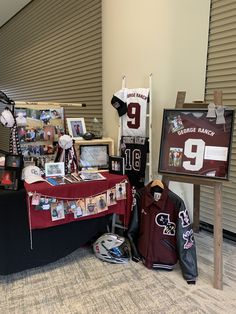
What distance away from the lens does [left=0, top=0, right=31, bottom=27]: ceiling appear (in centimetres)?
536

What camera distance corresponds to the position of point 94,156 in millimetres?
2838

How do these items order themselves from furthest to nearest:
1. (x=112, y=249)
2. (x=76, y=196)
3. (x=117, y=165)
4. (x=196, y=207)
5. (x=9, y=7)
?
(x=9, y=7), (x=196, y=207), (x=117, y=165), (x=112, y=249), (x=76, y=196)

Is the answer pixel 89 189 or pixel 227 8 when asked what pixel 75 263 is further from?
pixel 227 8

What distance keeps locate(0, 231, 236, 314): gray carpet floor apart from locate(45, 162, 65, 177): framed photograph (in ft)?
2.48

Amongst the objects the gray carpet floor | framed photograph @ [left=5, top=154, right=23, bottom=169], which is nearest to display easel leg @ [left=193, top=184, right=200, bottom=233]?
the gray carpet floor

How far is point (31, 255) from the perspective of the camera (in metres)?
2.12

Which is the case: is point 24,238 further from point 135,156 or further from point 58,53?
point 58,53

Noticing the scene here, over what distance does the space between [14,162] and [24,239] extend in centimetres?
59

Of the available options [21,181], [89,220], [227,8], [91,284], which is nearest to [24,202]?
[21,181]

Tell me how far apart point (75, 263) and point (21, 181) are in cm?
83

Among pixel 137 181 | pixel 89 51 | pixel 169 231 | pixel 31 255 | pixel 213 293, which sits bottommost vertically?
pixel 213 293

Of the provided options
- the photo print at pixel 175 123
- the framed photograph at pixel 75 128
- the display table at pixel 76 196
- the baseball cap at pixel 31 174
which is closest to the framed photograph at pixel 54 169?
the baseball cap at pixel 31 174

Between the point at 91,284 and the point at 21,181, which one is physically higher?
the point at 21,181

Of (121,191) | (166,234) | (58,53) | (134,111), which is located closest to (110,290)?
(166,234)
